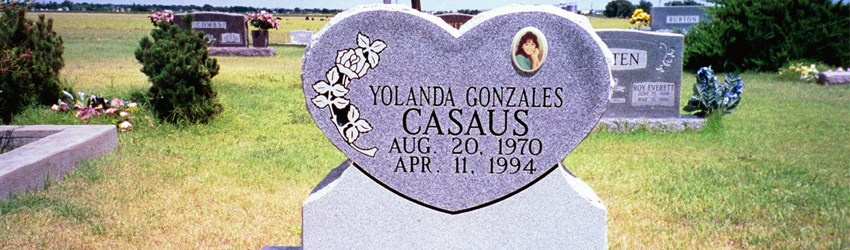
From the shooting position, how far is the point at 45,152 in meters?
4.75

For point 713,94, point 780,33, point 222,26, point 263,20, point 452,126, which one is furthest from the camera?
point 263,20

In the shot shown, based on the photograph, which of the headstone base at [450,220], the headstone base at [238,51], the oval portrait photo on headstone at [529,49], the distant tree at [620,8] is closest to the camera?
the oval portrait photo on headstone at [529,49]

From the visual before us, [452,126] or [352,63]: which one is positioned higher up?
[352,63]

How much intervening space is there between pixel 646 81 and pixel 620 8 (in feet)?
241

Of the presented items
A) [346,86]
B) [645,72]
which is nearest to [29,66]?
[346,86]

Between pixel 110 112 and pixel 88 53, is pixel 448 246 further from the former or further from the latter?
pixel 88 53

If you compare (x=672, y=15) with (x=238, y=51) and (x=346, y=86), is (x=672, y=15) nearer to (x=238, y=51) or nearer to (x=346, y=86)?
(x=238, y=51)

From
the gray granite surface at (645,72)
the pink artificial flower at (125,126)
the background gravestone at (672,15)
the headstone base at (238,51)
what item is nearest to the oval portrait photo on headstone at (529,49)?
the gray granite surface at (645,72)

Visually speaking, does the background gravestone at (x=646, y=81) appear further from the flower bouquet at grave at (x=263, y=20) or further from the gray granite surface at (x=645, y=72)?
the flower bouquet at grave at (x=263, y=20)

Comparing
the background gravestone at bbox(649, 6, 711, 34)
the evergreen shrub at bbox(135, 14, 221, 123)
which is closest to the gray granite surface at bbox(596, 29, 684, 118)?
the evergreen shrub at bbox(135, 14, 221, 123)

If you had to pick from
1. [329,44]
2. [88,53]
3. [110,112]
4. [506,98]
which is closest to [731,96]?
[506,98]

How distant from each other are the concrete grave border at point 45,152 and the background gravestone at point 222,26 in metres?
13.3

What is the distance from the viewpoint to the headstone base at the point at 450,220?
3.03 m

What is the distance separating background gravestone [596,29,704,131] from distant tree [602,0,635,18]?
71.7 m
